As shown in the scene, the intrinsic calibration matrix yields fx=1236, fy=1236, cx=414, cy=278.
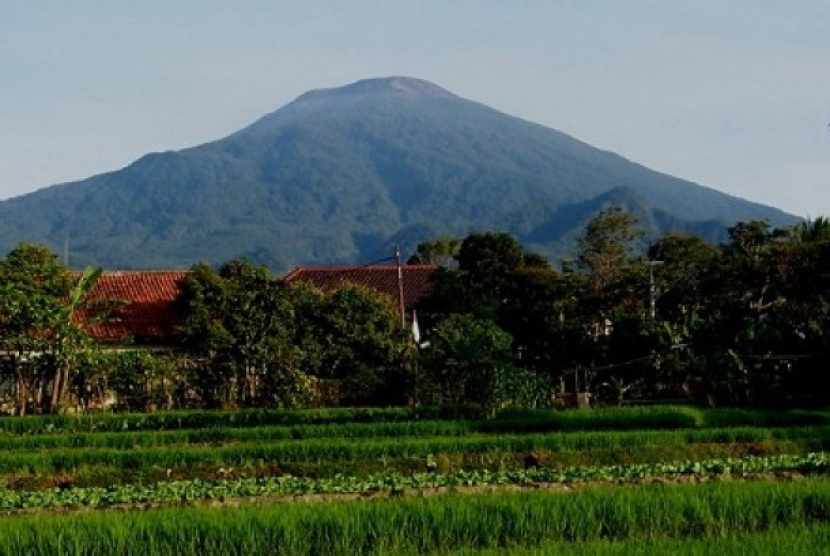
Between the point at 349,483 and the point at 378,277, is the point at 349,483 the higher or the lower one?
the lower one

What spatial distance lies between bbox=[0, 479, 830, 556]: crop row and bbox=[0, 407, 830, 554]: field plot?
0.01m

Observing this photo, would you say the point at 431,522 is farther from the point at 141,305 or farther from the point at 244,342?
the point at 141,305

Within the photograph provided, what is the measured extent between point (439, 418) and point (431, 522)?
12.0 meters

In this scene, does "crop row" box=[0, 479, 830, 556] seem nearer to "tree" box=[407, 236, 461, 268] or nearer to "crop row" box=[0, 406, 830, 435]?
"crop row" box=[0, 406, 830, 435]

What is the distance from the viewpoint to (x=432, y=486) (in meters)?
11.0

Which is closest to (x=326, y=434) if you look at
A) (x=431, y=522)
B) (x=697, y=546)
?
(x=431, y=522)

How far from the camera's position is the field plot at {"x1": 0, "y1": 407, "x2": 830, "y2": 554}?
27.1ft

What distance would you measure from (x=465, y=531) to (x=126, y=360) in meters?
16.0

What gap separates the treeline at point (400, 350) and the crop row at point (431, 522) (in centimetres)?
1159

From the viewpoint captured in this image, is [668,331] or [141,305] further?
[141,305]

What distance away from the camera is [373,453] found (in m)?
15.4

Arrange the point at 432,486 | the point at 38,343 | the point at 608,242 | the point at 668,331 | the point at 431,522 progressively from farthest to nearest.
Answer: the point at 608,242 → the point at 668,331 → the point at 38,343 → the point at 432,486 → the point at 431,522

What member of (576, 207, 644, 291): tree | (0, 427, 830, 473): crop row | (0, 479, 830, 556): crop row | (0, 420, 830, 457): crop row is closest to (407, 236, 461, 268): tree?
(576, 207, 644, 291): tree

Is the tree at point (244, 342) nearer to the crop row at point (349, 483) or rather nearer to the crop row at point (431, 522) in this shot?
the crop row at point (349, 483)
